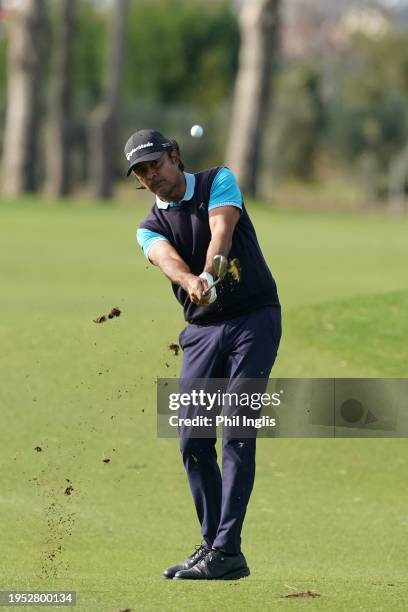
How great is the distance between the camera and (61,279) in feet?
66.4

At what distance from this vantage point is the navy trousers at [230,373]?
24.4 feet

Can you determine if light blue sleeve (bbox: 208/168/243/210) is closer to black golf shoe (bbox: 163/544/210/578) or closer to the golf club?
the golf club

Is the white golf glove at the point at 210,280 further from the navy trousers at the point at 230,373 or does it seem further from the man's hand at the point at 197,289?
the navy trousers at the point at 230,373

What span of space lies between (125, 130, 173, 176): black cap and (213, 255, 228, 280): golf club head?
649 millimetres

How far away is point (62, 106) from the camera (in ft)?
138

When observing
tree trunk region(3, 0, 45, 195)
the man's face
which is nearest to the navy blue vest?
the man's face

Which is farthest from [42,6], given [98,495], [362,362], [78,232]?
[98,495]

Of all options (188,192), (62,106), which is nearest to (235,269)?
(188,192)

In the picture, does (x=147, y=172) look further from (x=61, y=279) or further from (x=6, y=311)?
(x=61, y=279)

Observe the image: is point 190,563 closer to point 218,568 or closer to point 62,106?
point 218,568

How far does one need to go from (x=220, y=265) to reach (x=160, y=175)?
645 mm

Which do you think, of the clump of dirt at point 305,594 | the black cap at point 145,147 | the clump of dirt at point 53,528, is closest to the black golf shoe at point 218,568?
the clump of dirt at point 305,594

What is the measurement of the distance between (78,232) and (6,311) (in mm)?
9767

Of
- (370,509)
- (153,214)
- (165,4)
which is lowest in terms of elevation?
(370,509)
